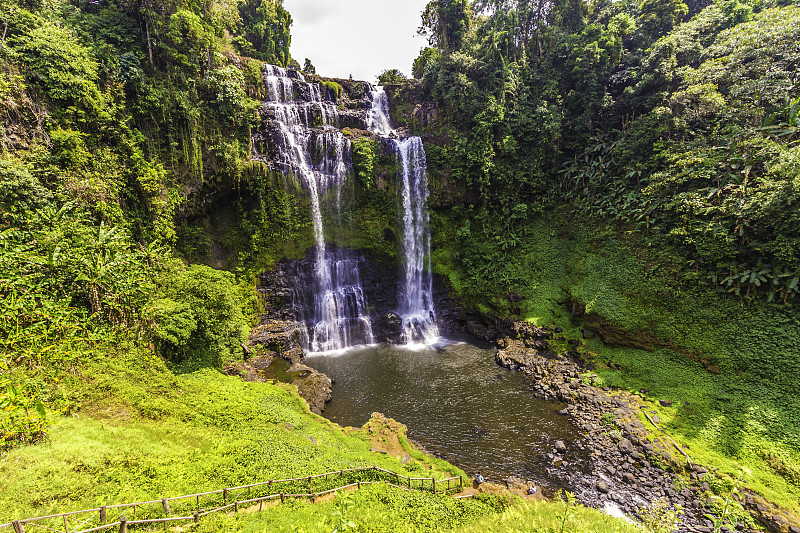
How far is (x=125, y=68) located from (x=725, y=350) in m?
35.1

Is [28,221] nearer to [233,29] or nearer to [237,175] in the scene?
[237,175]

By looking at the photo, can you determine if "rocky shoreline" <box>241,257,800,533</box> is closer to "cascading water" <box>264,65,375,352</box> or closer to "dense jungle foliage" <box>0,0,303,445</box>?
"cascading water" <box>264,65,375,352</box>

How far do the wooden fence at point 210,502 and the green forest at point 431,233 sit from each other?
484 millimetres

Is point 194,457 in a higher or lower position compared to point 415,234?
lower

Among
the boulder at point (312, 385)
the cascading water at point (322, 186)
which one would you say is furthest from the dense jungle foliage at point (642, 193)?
the boulder at point (312, 385)

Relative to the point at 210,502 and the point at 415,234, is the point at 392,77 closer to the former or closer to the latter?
the point at 415,234

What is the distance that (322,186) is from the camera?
25797 millimetres

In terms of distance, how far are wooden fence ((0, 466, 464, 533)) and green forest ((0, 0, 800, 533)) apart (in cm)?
48

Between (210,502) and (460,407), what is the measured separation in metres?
12.1

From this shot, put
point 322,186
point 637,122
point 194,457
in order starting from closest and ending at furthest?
point 194,457 < point 637,122 < point 322,186

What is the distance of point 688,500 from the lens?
39.4ft

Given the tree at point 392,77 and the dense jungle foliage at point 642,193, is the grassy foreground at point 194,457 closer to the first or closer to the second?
the dense jungle foliage at point 642,193

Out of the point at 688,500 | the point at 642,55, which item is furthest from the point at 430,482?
the point at 642,55

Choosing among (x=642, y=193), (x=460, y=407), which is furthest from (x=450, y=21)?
(x=460, y=407)
